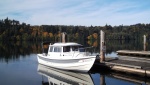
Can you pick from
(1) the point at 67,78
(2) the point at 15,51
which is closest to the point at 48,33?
(2) the point at 15,51

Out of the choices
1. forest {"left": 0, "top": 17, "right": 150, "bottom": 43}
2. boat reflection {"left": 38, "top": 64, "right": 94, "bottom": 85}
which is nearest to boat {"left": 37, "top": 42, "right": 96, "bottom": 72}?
boat reflection {"left": 38, "top": 64, "right": 94, "bottom": 85}

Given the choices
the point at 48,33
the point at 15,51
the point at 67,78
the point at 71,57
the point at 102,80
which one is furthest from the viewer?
the point at 48,33

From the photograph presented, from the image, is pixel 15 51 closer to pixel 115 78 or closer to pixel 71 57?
pixel 71 57

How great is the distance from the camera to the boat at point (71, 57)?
2576 centimetres

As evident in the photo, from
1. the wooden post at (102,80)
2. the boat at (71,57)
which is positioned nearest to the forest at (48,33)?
the boat at (71,57)

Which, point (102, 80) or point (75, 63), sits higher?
point (75, 63)

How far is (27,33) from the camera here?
156 m

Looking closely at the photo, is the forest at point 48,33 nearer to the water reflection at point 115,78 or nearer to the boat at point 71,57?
the boat at point 71,57

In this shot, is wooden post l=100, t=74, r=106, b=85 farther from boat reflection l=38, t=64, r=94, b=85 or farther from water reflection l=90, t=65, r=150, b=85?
boat reflection l=38, t=64, r=94, b=85

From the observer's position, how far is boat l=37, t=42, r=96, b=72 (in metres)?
25.8

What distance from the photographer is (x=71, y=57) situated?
1058 inches

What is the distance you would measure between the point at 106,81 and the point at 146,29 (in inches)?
7224

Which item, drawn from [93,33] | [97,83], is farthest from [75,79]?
[93,33]

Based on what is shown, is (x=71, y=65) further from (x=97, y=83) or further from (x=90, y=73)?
(x=97, y=83)
